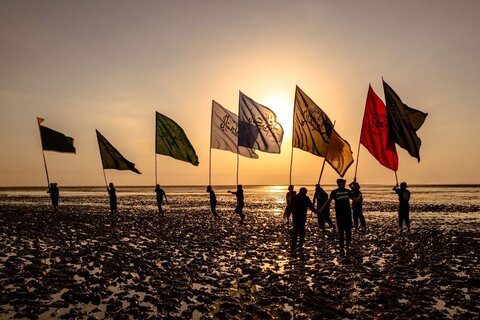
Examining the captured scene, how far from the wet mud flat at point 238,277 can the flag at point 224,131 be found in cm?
945

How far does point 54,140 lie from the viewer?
98.1 feet

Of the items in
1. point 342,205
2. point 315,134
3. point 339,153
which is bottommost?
point 342,205

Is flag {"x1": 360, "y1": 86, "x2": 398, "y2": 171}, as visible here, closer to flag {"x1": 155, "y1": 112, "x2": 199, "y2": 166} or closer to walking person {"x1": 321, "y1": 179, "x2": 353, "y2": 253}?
walking person {"x1": 321, "y1": 179, "x2": 353, "y2": 253}

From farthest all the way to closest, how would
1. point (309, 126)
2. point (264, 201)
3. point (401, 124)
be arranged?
1. point (264, 201)
2. point (309, 126)
3. point (401, 124)

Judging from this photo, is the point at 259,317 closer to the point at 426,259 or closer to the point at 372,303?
the point at 372,303

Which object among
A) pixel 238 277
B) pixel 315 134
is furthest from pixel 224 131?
pixel 238 277

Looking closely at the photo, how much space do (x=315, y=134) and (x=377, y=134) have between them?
3.02 metres

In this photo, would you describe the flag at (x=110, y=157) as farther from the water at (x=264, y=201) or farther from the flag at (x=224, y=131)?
the water at (x=264, y=201)

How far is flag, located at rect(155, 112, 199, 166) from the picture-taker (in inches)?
1088

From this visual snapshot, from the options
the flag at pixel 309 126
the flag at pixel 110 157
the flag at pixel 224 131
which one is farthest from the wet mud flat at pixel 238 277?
the flag at pixel 110 157

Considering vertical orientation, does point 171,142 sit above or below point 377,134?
above

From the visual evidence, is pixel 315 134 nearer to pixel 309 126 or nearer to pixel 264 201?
pixel 309 126

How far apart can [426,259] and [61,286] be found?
11194 mm

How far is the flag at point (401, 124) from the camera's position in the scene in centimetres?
1742
